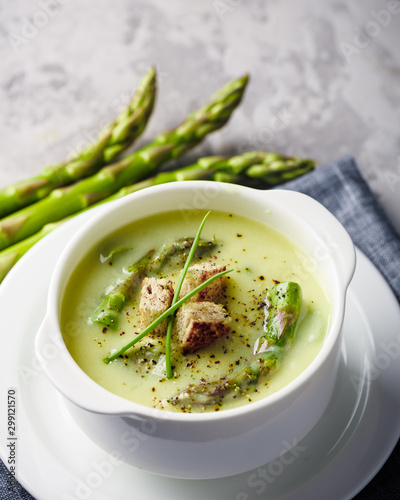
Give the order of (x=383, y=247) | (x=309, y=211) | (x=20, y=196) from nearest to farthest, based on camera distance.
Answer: (x=309, y=211) < (x=383, y=247) < (x=20, y=196)

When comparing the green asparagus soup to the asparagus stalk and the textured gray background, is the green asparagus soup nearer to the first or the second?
the asparagus stalk

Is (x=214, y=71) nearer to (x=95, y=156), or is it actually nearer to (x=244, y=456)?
(x=95, y=156)

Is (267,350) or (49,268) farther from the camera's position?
(49,268)

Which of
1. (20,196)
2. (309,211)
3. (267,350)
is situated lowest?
(20,196)

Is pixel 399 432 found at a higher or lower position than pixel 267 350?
lower

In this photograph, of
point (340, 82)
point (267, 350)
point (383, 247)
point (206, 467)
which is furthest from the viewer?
point (340, 82)

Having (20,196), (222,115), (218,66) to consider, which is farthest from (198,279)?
(218,66)

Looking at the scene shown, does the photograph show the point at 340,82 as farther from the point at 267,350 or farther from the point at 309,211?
the point at 267,350

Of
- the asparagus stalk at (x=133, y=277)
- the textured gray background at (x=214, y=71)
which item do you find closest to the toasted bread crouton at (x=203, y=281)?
the asparagus stalk at (x=133, y=277)

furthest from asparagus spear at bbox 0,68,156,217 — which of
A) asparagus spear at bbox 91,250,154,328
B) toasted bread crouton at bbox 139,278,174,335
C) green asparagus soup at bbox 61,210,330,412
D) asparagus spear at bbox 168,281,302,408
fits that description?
asparagus spear at bbox 168,281,302,408
